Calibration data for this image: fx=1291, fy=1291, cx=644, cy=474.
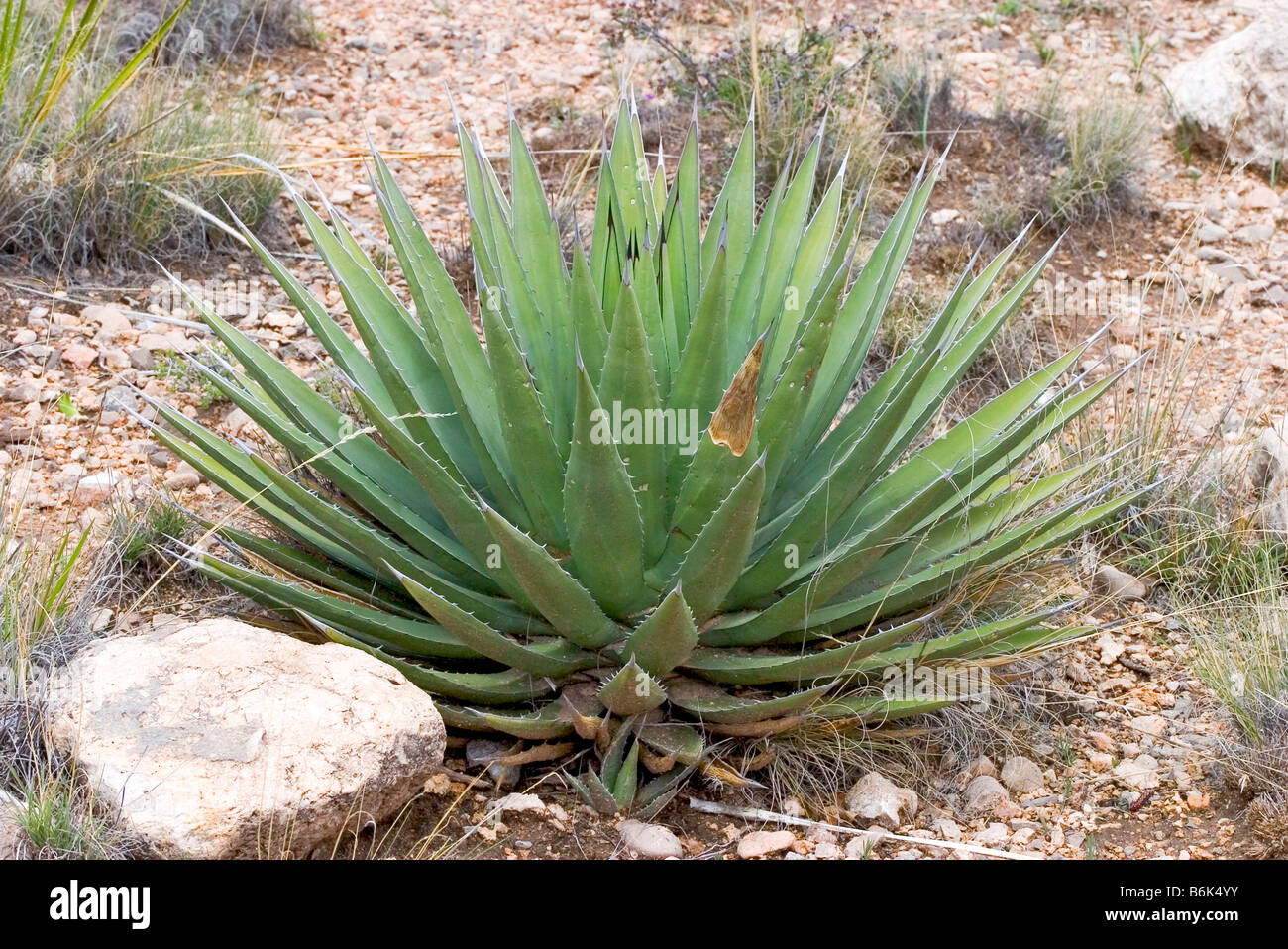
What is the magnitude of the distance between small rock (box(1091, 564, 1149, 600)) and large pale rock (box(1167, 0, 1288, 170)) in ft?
9.81

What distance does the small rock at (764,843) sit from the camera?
2756mm

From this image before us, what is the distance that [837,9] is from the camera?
7180mm

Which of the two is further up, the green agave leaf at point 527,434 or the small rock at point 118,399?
the green agave leaf at point 527,434

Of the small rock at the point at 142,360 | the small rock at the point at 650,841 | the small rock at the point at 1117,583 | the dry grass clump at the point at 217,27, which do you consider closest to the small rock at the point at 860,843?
the small rock at the point at 650,841

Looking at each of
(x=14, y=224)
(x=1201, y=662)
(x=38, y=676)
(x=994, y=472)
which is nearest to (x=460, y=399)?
(x=38, y=676)

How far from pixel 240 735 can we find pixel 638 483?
3.12 ft

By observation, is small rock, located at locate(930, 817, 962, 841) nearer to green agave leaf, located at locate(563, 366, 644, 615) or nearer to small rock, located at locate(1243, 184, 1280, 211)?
green agave leaf, located at locate(563, 366, 644, 615)

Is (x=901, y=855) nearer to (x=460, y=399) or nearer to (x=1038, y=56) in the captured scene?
(x=460, y=399)

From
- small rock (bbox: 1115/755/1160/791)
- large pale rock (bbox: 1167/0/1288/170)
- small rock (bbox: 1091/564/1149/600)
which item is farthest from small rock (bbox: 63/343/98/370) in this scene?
large pale rock (bbox: 1167/0/1288/170)

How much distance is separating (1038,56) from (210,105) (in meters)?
4.29

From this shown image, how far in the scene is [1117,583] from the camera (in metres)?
3.81

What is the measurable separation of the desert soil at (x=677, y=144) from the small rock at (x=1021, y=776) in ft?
0.07

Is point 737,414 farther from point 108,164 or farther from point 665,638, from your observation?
point 108,164

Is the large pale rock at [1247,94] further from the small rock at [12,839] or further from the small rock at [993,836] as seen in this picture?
the small rock at [12,839]
